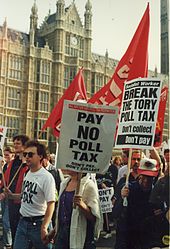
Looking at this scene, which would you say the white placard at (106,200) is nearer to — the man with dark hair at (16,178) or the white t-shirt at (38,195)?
the man with dark hair at (16,178)

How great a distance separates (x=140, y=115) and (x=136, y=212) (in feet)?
2.87

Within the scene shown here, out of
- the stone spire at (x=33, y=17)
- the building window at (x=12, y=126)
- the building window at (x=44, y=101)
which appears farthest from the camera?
the stone spire at (x=33, y=17)

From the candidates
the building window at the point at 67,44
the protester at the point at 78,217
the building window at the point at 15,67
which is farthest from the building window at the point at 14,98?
the protester at the point at 78,217

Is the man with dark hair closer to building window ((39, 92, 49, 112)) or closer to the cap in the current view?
the cap

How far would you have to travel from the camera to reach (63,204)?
2828 mm

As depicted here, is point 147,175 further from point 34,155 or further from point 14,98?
point 14,98

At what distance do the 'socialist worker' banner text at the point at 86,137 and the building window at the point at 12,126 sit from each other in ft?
87.7

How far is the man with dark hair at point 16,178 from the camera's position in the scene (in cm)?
392

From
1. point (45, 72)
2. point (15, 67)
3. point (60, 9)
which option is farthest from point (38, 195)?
point (60, 9)

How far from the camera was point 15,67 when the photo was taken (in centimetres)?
3009

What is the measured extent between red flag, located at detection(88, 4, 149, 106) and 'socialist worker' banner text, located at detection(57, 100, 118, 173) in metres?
1.31

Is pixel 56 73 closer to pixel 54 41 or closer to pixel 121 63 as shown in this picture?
pixel 54 41

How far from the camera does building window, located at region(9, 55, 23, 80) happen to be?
29.8 meters

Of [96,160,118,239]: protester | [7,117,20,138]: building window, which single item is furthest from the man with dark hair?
[7,117,20,138]: building window
